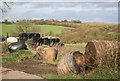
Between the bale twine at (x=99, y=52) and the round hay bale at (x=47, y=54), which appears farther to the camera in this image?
the round hay bale at (x=47, y=54)

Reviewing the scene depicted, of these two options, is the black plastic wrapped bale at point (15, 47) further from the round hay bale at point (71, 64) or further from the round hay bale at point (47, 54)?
the round hay bale at point (71, 64)

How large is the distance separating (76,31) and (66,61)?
99.4 ft

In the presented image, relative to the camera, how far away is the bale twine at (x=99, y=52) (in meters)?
13.5

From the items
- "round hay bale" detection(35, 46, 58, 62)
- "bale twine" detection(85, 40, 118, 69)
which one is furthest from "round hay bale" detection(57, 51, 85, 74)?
"round hay bale" detection(35, 46, 58, 62)

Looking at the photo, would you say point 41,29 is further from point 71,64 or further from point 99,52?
point 99,52

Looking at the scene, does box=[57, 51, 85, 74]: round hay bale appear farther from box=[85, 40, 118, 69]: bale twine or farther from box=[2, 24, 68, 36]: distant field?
box=[2, 24, 68, 36]: distant field

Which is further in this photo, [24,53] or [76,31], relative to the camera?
[76,31]

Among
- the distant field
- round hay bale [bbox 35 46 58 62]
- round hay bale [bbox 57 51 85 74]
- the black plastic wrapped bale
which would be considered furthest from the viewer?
the distant field

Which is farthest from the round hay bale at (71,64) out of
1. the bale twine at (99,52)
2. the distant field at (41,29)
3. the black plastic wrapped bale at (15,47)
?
the distant field at (41,29)

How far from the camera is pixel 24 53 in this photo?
24281mm

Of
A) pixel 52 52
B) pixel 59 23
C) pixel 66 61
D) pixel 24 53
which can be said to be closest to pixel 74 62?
pixel 66 61

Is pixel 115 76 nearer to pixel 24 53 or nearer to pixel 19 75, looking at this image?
pixel 19 75

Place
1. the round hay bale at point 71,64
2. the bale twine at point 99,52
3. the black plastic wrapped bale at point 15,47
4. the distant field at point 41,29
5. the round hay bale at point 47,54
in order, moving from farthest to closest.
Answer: the distant field at point 41,29 < the black plastic wrapped bale at point 15,47 < the round hay bale at point 47,54 < the round hay bale at point 71,64 < the bale twine at point 99,52

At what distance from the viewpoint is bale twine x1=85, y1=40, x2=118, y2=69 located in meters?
13.5
